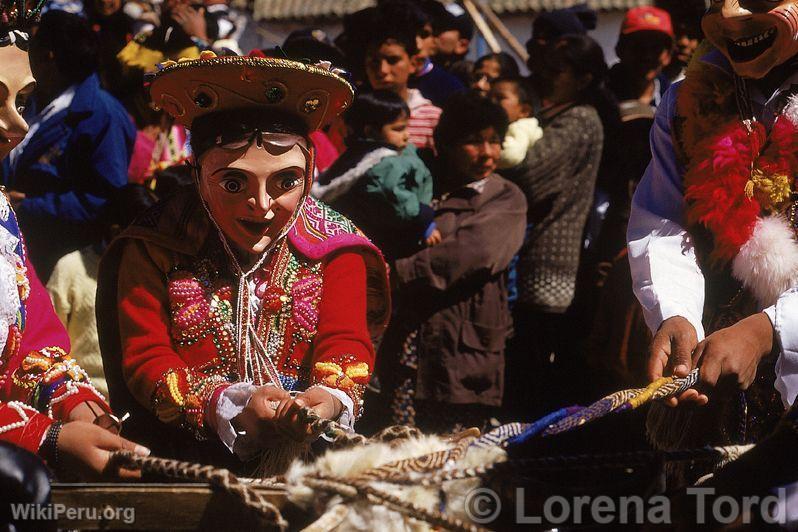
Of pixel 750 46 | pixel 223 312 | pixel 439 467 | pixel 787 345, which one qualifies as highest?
pixel 750 46

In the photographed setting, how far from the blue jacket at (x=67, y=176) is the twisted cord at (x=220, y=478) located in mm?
2738

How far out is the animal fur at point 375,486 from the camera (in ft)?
6.33

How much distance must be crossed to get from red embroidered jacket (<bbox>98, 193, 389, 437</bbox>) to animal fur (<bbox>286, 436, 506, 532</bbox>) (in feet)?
2.40

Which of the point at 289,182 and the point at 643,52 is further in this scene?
the point at 643,52

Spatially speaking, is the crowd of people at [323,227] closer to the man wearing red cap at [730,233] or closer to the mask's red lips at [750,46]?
the man wearing red cap at [730,233]

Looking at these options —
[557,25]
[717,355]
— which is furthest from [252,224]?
[557,25]

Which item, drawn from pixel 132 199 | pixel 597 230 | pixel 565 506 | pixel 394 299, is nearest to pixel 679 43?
pixel 597 230

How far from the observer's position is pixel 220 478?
1.96 meters

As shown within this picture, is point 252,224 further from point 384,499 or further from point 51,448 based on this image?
point 384,499

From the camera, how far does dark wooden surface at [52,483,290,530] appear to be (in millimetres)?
1954

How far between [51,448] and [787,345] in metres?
1.72

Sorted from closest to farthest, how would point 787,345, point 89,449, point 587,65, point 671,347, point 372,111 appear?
point 89,449
point 787,345
point 671,347
point 372,111
point 587,65

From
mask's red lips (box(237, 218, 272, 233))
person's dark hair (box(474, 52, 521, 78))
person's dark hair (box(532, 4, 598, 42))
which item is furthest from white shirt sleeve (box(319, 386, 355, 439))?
person's dark hair (box(532, 4, 598, 42))

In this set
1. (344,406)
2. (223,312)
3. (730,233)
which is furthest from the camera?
(223,312)
